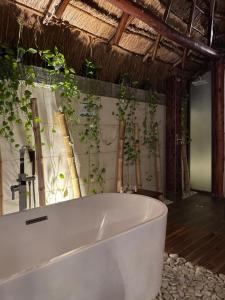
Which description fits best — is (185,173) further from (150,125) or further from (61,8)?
(61,8)

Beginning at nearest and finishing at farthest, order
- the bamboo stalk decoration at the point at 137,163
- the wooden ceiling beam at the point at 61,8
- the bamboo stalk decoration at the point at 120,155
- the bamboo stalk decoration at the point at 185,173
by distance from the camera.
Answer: the wooden ceiling beam at the point at 61,8
the bamboo stalk decoration at the point at 120,155
the bamboo stalk decoration at the point at 137,163
the bamboo stalk decoration at the point at 185,173

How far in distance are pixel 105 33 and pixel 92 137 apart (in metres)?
1.12

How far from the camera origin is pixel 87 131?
8.96 feet

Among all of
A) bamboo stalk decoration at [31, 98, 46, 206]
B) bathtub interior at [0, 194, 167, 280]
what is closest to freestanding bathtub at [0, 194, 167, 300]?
bathtub interior at [0, 194, 167, 280]

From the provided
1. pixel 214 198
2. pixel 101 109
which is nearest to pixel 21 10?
pixel 101 109

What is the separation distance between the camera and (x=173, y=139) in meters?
3.74

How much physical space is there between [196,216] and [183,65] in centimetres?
211

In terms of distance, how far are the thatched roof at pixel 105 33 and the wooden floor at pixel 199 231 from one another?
70.3 inches

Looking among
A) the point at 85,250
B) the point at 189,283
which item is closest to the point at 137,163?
the point at 189,283

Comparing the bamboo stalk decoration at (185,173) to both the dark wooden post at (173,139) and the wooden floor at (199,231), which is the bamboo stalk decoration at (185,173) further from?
the wooden floor at (199,231)

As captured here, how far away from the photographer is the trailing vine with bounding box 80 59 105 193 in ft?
8.89

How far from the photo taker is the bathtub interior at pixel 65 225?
1.57 m

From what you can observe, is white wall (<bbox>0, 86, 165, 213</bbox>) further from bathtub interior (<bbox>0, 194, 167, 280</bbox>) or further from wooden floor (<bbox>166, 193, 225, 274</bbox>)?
wooden floor (<bbox>166, 193, 225, 274</bbox>)

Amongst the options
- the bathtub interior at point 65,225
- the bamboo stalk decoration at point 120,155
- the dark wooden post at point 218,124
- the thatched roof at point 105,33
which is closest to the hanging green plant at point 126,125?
the bamboo stalk decoration at point 120,155
